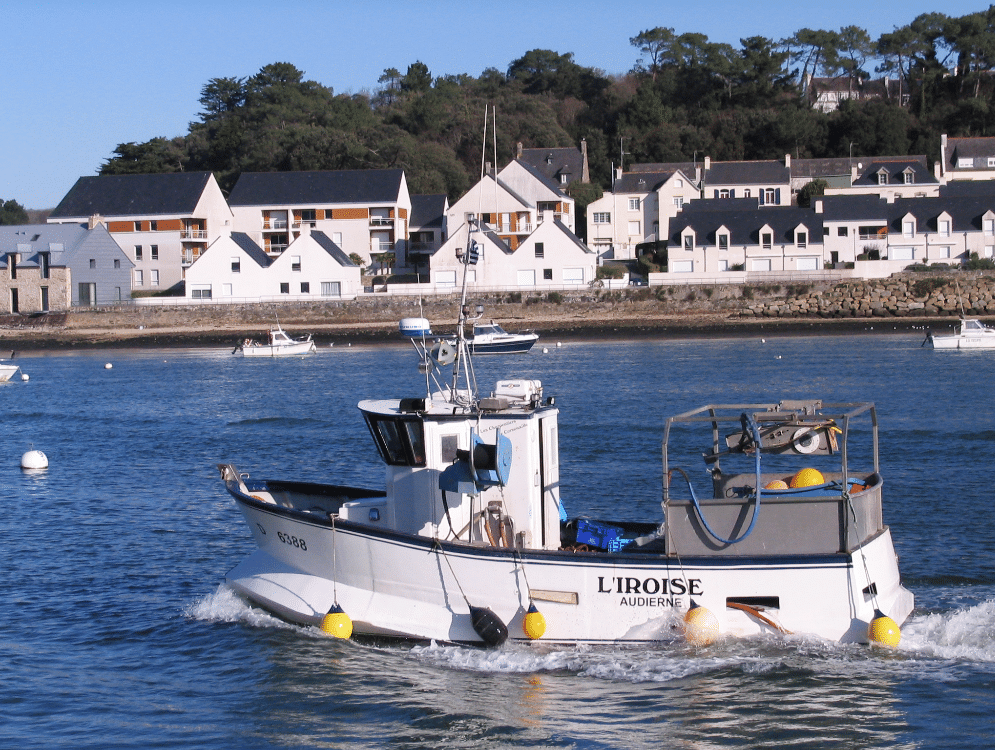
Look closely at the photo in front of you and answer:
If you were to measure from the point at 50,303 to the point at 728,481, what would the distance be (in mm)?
66103

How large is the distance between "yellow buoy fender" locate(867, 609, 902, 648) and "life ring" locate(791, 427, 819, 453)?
186cm

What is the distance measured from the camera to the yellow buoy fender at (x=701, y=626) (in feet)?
36.2

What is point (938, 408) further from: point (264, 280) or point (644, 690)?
point (264, 280)

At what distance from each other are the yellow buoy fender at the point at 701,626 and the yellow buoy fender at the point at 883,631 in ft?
5.04

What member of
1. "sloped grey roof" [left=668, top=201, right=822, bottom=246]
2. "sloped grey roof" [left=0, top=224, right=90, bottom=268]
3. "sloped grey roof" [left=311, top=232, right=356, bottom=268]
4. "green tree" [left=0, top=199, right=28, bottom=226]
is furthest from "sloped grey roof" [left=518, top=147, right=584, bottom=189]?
"green tree" [left=0, top=199, right=28, bottom=226]

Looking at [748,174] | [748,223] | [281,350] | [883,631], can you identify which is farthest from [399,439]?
[748,174]

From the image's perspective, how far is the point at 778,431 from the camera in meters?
11.8

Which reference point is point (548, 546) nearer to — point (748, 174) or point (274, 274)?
point (274, 274)

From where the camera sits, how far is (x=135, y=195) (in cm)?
8006

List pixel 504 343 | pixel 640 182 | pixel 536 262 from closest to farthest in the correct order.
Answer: pixel 504 343 → pixel 536 262 → pixel 640 182

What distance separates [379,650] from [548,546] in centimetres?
221

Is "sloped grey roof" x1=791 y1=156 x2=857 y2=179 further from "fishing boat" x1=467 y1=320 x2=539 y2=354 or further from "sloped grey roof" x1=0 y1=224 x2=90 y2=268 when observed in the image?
"sloped grey roof" x1=0 y1=224 x2=90 y2=268

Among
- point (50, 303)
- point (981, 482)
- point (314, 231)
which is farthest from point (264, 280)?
point (981, 482)

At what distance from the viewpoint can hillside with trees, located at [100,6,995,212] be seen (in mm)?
90375
